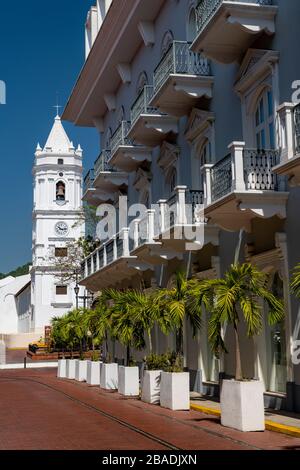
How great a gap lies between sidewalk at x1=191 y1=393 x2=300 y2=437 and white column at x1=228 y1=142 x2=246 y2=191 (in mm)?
4488

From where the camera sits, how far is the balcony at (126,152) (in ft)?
81.5

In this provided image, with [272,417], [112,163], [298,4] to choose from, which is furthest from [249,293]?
[112,163]

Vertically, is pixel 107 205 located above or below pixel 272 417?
above

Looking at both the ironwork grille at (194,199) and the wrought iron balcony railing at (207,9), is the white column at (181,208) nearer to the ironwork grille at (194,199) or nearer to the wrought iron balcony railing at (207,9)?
the ironwork grille at (194,199)

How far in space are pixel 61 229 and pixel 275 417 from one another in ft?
204

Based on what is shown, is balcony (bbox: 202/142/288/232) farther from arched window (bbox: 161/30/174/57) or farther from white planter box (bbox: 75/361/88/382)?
white planter box (bbox: 75/361/88/382)

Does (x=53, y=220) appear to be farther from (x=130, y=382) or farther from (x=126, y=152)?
(x=130, y=382)

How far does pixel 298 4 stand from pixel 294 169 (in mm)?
3876

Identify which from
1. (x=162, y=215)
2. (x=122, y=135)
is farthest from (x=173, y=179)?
(x=122, y=135)

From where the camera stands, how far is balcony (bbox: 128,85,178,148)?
21.7 meters

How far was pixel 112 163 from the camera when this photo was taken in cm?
2667

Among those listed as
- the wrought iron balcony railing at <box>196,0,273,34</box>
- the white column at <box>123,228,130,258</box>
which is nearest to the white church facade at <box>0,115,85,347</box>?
the white column at <box>123,228,130,258</box>

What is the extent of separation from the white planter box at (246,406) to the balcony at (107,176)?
1611 cm
